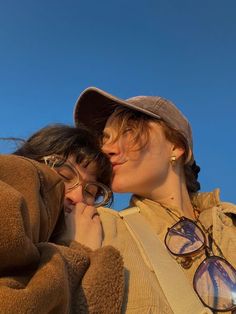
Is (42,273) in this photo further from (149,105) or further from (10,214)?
(149,105)

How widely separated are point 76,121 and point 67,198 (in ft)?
3.72

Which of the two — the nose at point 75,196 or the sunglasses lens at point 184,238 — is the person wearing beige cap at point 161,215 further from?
the nose at point 75,196

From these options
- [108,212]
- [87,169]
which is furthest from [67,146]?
[108,212]

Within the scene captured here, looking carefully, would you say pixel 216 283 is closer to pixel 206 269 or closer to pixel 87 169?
pixel 206 269

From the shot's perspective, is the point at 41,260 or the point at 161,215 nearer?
the point at 41,260

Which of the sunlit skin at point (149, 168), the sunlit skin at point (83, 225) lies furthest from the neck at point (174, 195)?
the sunlit skin at point (83, 225)

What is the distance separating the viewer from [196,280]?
5.82 ft

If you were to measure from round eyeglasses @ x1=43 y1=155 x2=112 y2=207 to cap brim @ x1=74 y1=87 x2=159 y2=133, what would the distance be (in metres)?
0.65

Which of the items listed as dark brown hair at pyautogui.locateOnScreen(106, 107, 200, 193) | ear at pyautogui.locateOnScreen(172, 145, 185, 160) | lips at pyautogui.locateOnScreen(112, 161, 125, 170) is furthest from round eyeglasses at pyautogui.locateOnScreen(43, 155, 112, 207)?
ear at pyautogui.locateOnScreen(172, 145, 185, 160)

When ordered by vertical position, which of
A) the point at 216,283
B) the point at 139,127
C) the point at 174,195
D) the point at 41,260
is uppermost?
the point at 139,127

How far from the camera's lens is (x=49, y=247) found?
93cm

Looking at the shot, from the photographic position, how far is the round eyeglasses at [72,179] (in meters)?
1.87

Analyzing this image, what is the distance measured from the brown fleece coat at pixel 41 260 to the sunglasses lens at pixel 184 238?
0.81 meters

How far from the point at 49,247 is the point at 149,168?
1.51 m
